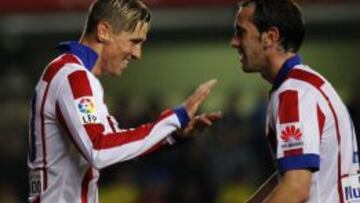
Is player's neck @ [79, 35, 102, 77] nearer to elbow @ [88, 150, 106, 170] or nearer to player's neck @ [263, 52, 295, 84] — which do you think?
elbow @ [88, 150, 106, 170]

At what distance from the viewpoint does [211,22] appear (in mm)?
13242

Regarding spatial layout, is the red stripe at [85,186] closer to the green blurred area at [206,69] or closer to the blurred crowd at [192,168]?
the blurred crowd at [192,168]

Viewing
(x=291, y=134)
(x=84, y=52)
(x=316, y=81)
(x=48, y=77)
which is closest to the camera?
(x=291, y=134)

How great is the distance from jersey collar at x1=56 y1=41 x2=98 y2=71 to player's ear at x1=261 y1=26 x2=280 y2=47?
0.82 m

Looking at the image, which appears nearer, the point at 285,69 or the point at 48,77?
the point at 285,69

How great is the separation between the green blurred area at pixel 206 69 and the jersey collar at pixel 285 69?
8.28 metres

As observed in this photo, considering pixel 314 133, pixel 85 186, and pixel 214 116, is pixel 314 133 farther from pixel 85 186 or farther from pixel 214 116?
pixel 85 186

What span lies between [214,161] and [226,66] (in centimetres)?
385

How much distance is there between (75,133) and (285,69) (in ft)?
3.18

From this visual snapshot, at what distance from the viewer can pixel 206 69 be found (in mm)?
15117

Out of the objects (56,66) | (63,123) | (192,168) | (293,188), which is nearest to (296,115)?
(293,188)

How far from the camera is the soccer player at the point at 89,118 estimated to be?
5.74 meters

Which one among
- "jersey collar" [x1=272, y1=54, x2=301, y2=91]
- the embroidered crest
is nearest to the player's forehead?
"jersey collar" [x1=272, y1=54, x2=301, y2=91]

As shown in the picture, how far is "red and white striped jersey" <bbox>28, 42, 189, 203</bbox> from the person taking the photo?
5.73 m
